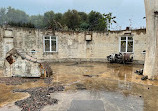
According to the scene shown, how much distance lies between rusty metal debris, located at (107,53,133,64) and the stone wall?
0.99m

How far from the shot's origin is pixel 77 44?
12.5 meters

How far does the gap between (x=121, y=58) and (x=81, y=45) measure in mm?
3977

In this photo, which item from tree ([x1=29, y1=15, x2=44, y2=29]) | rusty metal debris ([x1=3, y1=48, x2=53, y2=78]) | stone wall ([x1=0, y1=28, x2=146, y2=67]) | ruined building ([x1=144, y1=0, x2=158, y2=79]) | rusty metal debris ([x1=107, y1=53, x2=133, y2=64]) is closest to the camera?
ruined building ([x1=144, y1=0, x2=158, y2=79])

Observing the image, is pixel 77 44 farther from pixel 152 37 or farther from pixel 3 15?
pixel 3 15

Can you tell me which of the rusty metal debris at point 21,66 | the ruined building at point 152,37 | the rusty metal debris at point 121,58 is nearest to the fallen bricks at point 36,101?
the rusty metal debris at point 21,66

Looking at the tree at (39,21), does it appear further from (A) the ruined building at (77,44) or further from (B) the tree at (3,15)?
(A) the ruined building at (77,44)

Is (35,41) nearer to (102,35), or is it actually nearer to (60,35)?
(60,35)

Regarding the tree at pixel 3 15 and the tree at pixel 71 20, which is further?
the tree at pixel 3 15

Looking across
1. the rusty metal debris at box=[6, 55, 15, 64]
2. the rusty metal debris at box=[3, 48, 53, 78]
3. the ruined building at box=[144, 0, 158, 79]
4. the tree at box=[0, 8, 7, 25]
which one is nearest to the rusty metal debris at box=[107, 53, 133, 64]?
the ruined building at box=[144, 0, 158, 79]

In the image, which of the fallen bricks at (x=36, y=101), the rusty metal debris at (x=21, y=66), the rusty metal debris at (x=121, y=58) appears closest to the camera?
the fallen bricks at (x=36, y=101)

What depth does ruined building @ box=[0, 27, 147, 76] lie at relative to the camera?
1094 cm

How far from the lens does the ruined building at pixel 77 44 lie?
35.9 feet

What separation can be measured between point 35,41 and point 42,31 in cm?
111

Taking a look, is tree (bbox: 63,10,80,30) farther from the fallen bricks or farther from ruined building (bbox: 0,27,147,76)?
the fallen bricks
